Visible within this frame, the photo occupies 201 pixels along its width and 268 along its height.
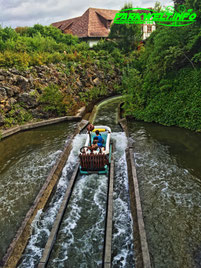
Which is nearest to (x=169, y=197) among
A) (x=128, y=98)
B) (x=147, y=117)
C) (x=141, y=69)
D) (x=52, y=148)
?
(x=52, y=148)

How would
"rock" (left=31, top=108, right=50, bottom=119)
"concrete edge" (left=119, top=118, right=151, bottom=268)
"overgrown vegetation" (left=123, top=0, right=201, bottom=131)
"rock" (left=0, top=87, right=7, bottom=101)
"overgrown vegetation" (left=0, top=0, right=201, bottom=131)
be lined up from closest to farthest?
"concrete edge" (left=119, top=118, right=151, bottom=268) → "overgrown vegetation" (left=123, top=0, right=201, bottom=131) → "overgrown vegetation" (left=0, top=0, right=201, bottom=131) → "rock" (left=0, top=87, right=7, bottom=101) → "rock" (left=31, top=108, right=50, bottom=119)

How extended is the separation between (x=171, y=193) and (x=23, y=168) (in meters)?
7.54

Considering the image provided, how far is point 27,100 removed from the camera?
17750 mm

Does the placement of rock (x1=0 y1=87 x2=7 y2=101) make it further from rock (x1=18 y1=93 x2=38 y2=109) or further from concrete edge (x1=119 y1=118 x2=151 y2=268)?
concrete edge (x1=119 y1=118 x2=151 y2=268)

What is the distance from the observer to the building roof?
3356cm

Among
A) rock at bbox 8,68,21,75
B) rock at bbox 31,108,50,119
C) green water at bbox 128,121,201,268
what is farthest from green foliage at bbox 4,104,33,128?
green water at bbox 128,121,201,268

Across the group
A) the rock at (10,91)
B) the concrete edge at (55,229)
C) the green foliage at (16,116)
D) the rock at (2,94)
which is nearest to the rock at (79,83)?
the green foliage at (16,116)

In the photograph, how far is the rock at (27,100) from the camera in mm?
17531

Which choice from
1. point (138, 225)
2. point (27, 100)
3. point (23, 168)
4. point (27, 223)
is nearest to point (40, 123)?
point (27, 100)

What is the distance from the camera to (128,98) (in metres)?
18.4

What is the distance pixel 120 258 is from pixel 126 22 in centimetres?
3379

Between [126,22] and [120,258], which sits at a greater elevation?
[126,22]

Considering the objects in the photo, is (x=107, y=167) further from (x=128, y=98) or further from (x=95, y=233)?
(x=128, y=98)

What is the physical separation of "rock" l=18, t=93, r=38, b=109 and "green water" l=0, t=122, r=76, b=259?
3.15 metres
